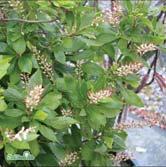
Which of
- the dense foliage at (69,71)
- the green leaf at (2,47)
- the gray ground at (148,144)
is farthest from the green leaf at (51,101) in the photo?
the gray ground at (148,144)

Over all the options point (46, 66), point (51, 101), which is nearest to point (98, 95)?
point (51, 101)

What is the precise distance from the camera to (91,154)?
1.83 meters

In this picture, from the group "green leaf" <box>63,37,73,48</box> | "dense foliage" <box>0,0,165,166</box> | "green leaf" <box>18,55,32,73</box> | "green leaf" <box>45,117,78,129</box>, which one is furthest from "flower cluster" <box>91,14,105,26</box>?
"green leaf" <box>45,117,78,129</box>

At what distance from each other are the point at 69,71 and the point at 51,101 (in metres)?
0.33

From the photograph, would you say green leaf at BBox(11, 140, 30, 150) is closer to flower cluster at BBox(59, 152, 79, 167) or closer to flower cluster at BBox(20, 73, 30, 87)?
flower cluster at BBox(20, 73, 30, 87)

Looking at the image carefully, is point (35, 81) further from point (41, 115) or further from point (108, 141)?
point (108, 141)

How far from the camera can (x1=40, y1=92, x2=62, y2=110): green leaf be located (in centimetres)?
146

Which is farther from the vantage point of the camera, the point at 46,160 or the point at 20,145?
the point at 46,160

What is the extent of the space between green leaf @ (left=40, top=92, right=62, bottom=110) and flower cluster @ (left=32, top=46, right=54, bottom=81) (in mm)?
129

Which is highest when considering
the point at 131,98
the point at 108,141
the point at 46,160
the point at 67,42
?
the point at 67,42

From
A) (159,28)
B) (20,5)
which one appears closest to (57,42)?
(20,5)

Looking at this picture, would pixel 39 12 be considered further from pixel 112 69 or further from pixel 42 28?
pixel 112 69

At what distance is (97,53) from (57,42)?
0.21 m

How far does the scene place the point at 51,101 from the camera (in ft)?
4.84
